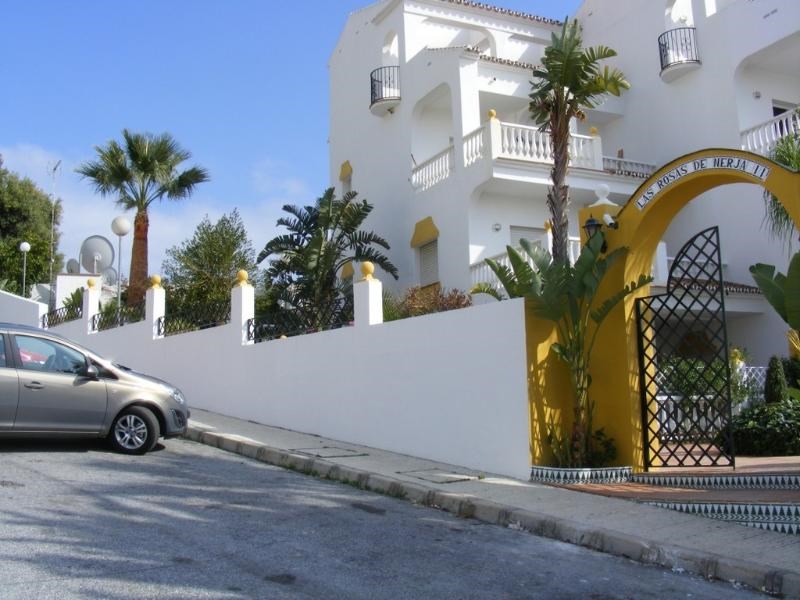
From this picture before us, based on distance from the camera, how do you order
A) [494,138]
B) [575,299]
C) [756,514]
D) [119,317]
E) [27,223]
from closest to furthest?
[756,514] → [575,299] → [494,138] → [119,317] → [27,223]

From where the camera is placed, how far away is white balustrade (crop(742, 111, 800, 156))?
56.3ft

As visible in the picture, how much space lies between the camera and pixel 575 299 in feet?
31.7

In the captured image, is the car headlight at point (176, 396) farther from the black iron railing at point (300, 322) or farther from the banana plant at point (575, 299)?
the banana plant at point (575, 299)

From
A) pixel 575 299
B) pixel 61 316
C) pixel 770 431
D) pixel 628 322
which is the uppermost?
pixel 61 316

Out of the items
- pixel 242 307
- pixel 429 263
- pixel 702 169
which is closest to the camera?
pixel 702 169

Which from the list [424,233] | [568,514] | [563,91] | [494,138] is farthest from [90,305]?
[568,514]

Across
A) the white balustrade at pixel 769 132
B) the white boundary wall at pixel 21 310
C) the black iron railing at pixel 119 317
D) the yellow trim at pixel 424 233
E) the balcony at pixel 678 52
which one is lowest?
the black iron railing at pixel 119 317

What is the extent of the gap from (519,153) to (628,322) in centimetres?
936

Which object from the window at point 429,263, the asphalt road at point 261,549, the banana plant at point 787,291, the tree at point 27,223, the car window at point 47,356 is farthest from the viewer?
the tree at point 27,223

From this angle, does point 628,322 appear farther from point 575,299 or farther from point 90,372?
point 90,372

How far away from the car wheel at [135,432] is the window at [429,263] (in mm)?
11149

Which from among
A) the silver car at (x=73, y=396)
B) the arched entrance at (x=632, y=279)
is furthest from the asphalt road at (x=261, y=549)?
the arched entrance at (x=632, y=279)

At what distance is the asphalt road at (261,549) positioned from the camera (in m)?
5.33

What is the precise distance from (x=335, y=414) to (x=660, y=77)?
46.7ft
